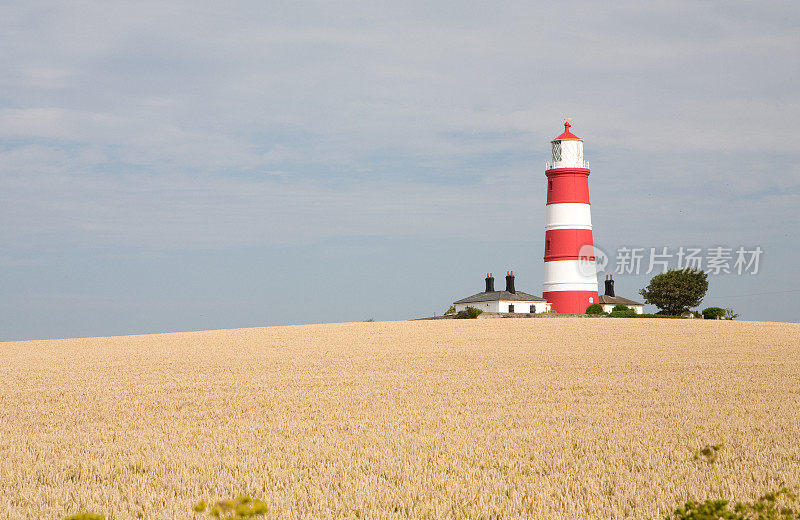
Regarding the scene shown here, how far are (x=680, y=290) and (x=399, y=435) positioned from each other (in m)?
59.6

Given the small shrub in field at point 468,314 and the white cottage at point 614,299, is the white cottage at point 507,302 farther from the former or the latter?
the white cottage at point 614,299

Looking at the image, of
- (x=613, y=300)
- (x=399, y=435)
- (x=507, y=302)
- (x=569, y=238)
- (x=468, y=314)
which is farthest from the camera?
(x=613, y=300)

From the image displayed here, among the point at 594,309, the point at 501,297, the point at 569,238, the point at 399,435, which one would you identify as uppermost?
the point at 569,238

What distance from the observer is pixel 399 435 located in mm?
10430

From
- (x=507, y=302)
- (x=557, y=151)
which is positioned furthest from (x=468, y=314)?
(x=557, y=151)

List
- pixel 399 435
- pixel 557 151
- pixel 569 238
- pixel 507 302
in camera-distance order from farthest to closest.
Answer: pixel 507 302, pixel 557 151, pixel 569 238, pixel 399 435

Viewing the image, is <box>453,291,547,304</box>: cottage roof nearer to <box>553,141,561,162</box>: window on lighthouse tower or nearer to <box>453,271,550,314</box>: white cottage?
<box>453,271,550,314</box>: white cottage

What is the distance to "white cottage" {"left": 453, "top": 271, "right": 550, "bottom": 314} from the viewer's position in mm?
61438

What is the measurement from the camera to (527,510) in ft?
22.6

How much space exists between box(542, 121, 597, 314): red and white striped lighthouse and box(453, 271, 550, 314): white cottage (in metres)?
4.81

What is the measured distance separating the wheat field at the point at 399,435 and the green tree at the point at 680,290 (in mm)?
43601

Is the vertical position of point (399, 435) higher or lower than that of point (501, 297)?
lower

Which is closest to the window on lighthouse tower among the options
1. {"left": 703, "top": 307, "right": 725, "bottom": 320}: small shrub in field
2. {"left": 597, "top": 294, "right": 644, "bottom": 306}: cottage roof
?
{"left": 703, "top": 307, "right": 725, "bottom": 320}: small shrub in field

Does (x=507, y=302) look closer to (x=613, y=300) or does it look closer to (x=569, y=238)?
(x=569, y=238)
